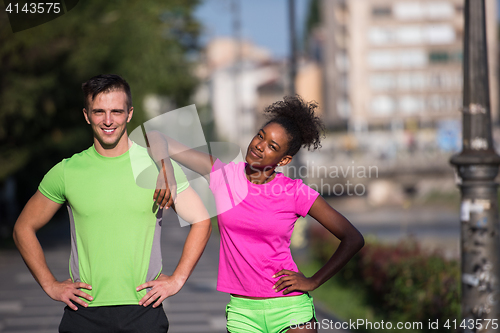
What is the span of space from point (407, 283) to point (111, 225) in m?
5.93

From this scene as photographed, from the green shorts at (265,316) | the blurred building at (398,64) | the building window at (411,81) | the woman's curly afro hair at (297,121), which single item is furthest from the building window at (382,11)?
the green shorts at (265,316)

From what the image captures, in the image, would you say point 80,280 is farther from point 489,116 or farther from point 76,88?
point 76,88

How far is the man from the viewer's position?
313 centimetres

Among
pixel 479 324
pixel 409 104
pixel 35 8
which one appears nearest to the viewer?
pixel 479 324

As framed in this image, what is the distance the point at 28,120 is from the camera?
1667cm

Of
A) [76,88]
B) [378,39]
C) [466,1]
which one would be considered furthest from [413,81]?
[466,1]

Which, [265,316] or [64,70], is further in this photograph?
[64,70]

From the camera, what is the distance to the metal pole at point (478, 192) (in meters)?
4.91

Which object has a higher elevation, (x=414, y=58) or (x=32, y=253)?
(x=414, y=58)

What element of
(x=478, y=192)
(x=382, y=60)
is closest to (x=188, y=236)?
(x=478, y=192)

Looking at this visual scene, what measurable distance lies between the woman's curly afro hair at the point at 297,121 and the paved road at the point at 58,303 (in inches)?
102

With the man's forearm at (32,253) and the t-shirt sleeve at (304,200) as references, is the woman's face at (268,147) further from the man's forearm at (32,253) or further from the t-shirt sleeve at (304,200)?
the man's forearm at (32,253)

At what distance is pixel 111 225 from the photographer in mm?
3152

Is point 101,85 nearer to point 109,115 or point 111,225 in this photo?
point 109,115
